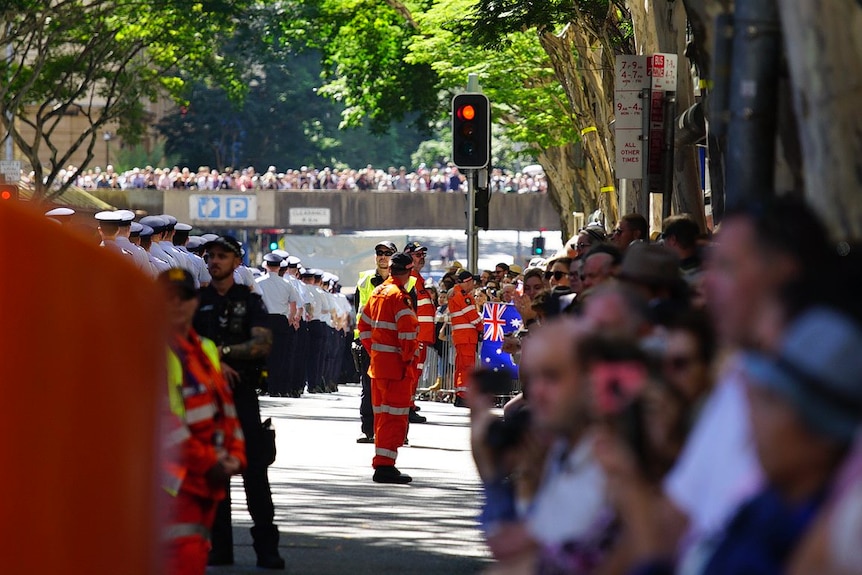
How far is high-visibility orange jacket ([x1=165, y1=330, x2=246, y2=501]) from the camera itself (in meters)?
7.90

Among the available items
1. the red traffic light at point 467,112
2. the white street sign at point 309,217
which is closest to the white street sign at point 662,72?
the red traffic light at point 467,112

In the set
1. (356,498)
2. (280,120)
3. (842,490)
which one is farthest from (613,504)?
(280,120)

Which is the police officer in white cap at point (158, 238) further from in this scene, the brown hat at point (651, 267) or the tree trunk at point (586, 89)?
the brown hat at point (651, 267)

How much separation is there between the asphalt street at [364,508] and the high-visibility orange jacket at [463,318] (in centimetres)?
557

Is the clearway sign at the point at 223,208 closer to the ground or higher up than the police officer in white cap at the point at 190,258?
higher up

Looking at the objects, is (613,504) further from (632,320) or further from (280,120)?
(280,120)

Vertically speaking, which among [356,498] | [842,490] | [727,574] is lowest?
[356,498]

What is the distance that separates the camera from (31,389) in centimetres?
498

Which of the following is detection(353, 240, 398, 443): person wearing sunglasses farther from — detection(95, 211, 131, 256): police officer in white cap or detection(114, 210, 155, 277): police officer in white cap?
detection(95, 211, 131, 256): police officer in white cap

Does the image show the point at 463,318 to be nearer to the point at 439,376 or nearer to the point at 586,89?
the point at 439,376

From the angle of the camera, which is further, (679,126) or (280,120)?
(280,120)

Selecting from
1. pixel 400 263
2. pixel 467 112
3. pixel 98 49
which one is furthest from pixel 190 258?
pixel 98 49

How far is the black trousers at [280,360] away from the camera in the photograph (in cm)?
2800

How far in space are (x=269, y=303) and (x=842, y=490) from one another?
2467 cm
